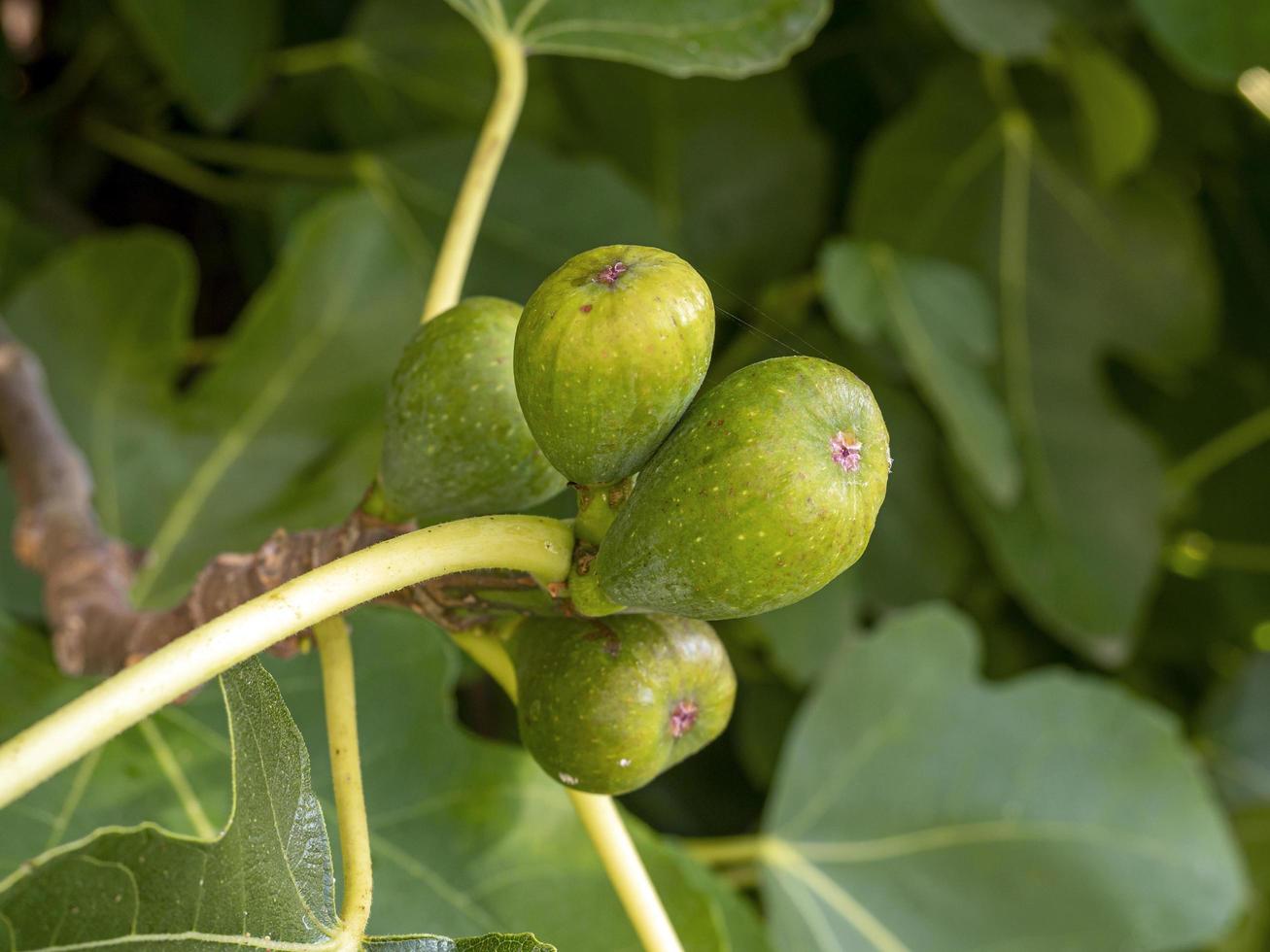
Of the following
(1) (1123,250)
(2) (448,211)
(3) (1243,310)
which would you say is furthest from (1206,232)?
(2) (448,211)

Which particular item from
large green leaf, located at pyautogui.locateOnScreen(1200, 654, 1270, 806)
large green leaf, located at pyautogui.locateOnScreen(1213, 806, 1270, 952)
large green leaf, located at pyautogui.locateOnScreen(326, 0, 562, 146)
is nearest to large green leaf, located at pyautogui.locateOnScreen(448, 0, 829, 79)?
large green leaf, located at pyautogui.locateOnScreen(326, 0, 562, 146)

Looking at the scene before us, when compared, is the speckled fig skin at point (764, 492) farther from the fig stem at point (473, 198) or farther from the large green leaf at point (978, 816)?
the large green leaf at point (978, 816)

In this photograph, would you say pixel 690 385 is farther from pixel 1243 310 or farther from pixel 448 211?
pixel 1243 310

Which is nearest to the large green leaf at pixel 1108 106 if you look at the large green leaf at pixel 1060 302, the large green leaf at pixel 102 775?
the large green leaf at pixel 1060 302

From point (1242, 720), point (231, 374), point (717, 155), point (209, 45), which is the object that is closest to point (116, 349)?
point (231, 374)

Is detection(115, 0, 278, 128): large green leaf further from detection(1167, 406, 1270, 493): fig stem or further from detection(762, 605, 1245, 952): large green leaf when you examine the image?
detection(1167, 406, 1270, 493): fig stem

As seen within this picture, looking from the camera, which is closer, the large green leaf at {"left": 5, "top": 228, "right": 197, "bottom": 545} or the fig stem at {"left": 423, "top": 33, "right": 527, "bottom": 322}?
the fig stem at {"left": 423, "top": 33, "right": 527, "bottom": 322}
